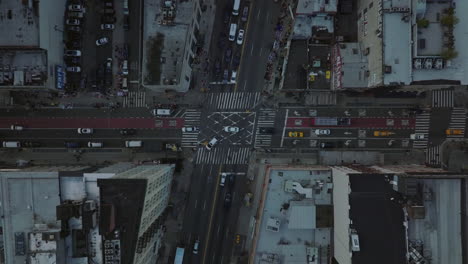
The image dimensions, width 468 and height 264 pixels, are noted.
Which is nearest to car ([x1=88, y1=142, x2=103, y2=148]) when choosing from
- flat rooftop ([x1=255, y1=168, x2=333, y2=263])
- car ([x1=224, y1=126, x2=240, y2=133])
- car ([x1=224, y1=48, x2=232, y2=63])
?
car ([x1=224, y1=126, x2=240, y2=133])

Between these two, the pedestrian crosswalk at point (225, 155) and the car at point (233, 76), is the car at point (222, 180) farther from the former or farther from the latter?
the car at point (233, 76)

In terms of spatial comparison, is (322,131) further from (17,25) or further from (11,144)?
(11,144)

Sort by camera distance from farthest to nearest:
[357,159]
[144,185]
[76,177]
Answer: [357,159] → [76,177] → [144,185]

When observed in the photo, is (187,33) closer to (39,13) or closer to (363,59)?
(39,13)

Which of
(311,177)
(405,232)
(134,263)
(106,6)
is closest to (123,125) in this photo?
(106,6)

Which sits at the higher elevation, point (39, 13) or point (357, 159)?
point (39, 13)

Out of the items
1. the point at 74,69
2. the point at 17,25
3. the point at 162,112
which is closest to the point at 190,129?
the point at 162,112

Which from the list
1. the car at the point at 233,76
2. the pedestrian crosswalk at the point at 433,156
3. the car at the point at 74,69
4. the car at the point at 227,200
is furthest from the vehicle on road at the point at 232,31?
the pedestrian crosswalk at the point at 433,156
